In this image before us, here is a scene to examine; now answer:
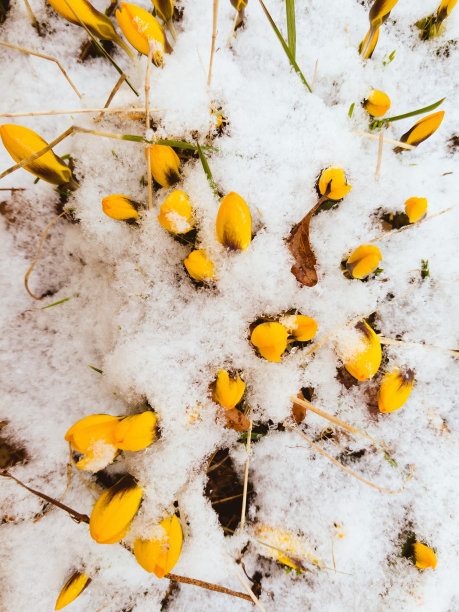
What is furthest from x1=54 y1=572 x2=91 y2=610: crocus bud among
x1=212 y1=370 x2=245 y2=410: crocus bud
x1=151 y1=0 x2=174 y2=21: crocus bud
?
x1=151 y1=0 x2=174 y2=21: crocus bud

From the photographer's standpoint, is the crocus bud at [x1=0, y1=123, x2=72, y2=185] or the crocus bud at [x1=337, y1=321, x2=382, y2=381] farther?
the crocus bud at [x1=337, y1=321, x2=382, y2=381]

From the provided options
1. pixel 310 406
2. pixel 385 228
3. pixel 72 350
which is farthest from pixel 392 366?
pixel 72 350

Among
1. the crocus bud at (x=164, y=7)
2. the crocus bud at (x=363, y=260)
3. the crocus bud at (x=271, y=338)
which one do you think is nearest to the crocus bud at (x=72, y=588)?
the crocus bud at (x=271, y=338)

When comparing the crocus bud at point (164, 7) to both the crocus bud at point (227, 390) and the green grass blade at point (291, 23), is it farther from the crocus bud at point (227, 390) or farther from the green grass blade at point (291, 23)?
the crocus bud at point (227, 390)

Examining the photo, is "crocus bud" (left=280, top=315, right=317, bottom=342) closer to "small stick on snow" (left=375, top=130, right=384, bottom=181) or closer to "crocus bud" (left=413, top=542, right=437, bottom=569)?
"small stick on snow" (left=375, top=130, right=384, bottom=181)

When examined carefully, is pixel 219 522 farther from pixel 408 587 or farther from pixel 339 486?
pixel 408 587

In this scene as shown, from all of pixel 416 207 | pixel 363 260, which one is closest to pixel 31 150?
pixel 363 260

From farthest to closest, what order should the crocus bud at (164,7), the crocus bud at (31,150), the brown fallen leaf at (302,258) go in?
the brown fallen leaf at (302,258), the crocus bud at (164,7), the crocus bud at (31,150)
